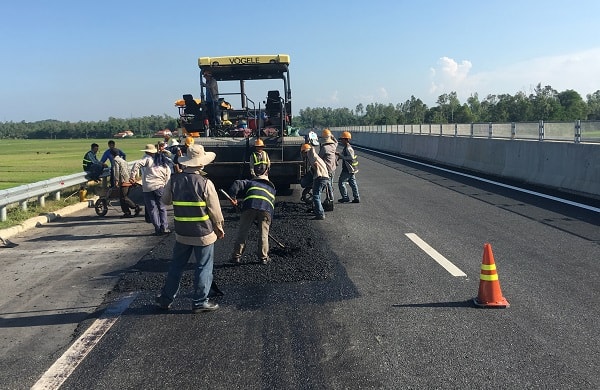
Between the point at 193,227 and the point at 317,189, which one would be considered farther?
the point at 317,189

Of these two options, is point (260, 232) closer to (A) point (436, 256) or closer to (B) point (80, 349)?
(A) point (436, 256)

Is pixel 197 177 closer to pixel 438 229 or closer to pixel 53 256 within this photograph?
pixel 53 256

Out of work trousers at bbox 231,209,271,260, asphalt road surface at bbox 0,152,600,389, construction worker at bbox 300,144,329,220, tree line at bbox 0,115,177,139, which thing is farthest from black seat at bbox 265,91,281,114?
tree line at bbox 0,115,177,139

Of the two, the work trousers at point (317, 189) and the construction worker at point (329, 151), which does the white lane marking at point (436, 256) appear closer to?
the work trousers at point (317, 189)

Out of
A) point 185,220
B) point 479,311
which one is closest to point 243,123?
point 185,220

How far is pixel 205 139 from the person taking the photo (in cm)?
1251

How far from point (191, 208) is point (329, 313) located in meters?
1.78

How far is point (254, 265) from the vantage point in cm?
→ 716

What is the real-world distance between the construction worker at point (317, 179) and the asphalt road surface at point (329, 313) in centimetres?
105

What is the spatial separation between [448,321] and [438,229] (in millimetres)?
4346

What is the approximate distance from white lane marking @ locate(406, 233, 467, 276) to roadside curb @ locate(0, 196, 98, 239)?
24.0ft

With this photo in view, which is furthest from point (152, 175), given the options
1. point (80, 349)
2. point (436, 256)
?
point (80, 349)

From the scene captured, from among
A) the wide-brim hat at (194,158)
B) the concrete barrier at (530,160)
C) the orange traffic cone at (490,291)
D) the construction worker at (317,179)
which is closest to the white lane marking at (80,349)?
the wide-brim hat at (194,158)

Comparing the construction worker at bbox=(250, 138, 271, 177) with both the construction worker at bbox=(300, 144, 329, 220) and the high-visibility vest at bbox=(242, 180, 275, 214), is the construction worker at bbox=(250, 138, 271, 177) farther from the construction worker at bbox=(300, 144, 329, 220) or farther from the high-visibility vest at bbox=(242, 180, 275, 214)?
the construction worker at bbox=(300, 144, 329, 220)
